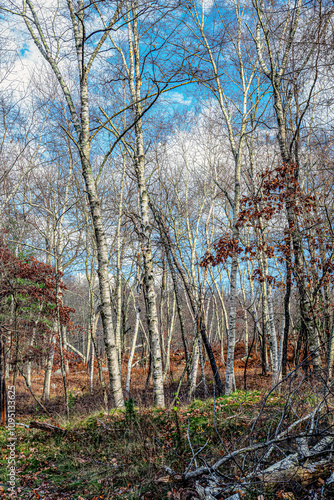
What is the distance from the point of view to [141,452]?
3.80m

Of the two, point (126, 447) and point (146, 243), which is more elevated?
point (146, 243)

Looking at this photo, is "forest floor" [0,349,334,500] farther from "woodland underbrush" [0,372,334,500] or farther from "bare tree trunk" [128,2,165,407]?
"bare tree trunk" [128,2,165,407]

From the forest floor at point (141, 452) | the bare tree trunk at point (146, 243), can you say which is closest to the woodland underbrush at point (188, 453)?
the forest floor at point (141, 452)

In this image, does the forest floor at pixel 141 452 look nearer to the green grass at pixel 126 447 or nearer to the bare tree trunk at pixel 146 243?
the green grass at pixel 126 447

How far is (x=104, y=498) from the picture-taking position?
3.15 m

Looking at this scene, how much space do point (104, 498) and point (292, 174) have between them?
19.2 ft

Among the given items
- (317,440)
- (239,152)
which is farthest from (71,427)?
(239,152)

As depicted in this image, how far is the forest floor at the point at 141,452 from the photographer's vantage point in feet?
9.34

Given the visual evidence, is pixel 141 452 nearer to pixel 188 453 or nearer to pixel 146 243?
pixel 188 453

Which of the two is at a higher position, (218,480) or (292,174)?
(292,174)

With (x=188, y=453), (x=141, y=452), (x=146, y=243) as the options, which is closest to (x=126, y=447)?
(x=141, y=452)

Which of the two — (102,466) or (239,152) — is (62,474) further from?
(239,152)

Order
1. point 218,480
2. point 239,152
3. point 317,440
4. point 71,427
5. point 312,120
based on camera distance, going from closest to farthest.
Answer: point 218,480
point 317,440
point 71,427
point 239,152
point 312,120

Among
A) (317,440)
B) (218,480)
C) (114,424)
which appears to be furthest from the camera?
(114,424)
